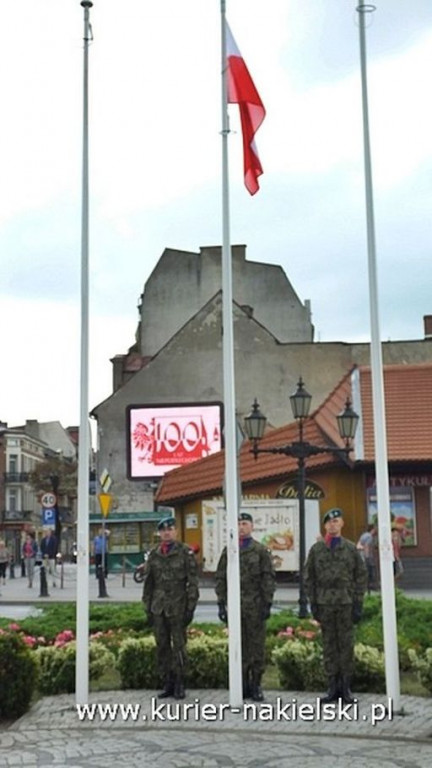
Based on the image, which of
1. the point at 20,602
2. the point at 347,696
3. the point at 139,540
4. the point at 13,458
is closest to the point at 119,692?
the point at 347,696

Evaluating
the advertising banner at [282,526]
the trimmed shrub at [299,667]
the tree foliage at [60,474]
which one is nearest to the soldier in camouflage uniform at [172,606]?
the trimmed shrub at [299,667]

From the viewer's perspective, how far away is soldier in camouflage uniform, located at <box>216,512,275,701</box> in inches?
418

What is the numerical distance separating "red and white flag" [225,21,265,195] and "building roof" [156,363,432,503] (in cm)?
2108

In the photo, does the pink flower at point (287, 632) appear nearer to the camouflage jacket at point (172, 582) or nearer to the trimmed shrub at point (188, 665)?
the trimmed shrub at point (188, 665)

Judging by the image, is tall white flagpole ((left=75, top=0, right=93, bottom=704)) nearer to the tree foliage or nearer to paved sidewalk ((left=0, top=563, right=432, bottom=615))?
paved sidewalk ((left=0, top=563, right=432, bottom=615))

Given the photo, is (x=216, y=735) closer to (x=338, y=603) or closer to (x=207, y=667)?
(x=338, y=603)

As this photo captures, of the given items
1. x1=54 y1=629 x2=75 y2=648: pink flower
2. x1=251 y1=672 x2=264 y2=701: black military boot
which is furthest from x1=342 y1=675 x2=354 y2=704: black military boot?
x1=54 y1=629 x2=75 y2=648: pink flower

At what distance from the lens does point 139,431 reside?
4938 centimetres

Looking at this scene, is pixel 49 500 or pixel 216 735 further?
pixel 49 500

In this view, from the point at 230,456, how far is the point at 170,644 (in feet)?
6.72

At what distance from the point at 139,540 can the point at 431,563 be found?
1862cm

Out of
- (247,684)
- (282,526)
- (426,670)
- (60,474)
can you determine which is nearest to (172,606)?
(247,684)

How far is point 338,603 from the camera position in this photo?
33.3ft

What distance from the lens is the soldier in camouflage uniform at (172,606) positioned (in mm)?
10688
